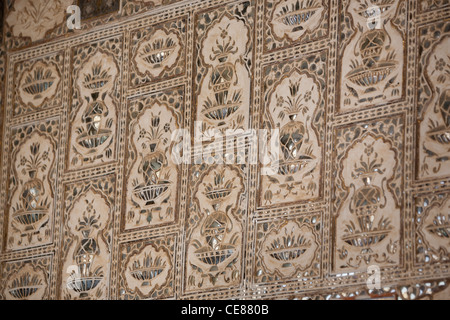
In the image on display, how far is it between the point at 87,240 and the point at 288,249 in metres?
0.99

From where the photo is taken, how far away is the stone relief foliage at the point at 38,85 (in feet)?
18.9

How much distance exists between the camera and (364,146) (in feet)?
15.7

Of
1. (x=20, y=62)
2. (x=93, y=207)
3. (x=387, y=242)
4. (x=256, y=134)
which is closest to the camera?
(x=387, y=242)

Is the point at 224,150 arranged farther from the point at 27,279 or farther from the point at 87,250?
the point at 27,279

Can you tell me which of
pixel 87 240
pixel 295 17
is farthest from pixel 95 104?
pixel 295 17

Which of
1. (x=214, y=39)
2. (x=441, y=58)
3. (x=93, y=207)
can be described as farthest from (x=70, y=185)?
(x=441, y=58)

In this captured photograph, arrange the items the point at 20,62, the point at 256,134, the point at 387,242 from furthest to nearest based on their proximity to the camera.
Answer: the point at 20,62 → the point at 256,134 → the point at 387,242

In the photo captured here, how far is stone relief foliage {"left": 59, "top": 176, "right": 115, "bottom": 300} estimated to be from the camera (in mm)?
5332

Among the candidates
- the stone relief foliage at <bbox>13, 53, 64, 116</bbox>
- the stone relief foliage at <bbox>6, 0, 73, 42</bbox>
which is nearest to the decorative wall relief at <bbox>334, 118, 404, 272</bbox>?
the stone relief foliage at <bbox>13, 53, 64, 116</bbox>

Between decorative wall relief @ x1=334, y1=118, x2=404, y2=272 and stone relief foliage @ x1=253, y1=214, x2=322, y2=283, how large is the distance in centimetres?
10

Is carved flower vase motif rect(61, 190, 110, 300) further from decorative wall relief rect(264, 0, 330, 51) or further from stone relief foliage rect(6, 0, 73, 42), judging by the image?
decorative wall relief rect(264, 0, 330, 51)

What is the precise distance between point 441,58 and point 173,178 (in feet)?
4.01

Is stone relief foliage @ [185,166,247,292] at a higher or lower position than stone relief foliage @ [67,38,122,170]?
lower

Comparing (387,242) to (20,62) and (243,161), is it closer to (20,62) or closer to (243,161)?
(243,161)
